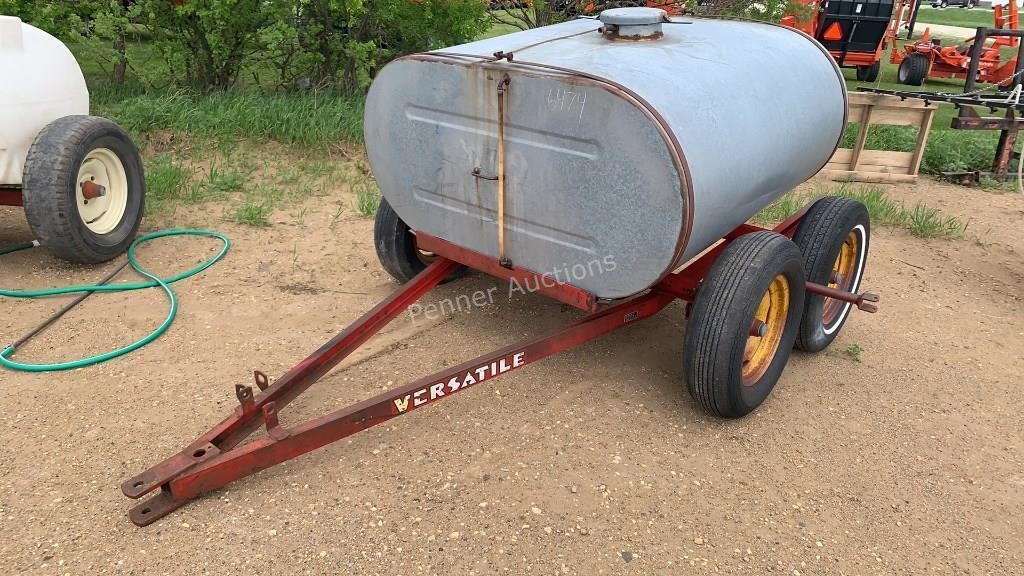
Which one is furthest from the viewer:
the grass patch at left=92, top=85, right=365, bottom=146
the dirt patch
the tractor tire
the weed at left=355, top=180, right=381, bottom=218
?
the tractor tire

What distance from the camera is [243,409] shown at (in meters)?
2.69

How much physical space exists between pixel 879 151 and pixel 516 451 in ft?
19.3

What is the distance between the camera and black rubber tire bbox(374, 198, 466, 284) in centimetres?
403

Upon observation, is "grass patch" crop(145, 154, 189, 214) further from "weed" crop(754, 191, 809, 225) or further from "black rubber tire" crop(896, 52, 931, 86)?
"black rubber tire" crop(896, 52, 931, 86)

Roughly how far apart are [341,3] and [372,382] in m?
4.67

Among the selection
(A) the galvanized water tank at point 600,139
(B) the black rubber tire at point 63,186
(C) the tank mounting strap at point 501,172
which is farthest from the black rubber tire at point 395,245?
(B) the black rubber tire at point 63,186

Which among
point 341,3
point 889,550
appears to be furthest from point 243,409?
point 341,3

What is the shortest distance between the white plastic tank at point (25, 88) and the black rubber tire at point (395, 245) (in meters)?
2.01

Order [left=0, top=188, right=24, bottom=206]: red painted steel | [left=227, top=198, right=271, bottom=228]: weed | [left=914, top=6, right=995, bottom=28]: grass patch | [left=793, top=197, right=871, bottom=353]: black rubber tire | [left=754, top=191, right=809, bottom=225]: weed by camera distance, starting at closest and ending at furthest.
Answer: [left=793, top=197, right=871, bottom=353]: black rubber tire < [left=0, top=188, right=24, bottom=206]: red painted steel < [left=227, top=198, right=271, bottom=228]: weed < [left=754, top=191, right=809, bottom=225]: weed < [left=914, top=6, right=995, bottom=28]: grass patch

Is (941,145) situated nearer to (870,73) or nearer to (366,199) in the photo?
(366,199)

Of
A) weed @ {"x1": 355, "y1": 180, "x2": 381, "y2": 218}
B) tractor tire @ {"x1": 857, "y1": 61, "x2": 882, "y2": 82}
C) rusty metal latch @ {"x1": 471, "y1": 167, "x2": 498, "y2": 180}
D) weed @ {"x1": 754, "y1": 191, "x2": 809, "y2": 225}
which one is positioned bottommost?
tractor tire @ {"x1": 857, "y1": 61, "x2": 882, "y2": 82}

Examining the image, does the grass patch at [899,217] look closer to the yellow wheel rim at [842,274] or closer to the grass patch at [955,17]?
the yellow wheel rim at [842,274]

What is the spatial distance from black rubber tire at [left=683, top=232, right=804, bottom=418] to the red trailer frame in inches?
16.3

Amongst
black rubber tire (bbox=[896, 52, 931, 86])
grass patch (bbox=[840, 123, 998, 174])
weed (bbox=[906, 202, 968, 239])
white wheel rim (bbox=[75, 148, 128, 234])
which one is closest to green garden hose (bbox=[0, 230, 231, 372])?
white wheel rim (bbox=[75, 148, 128, 234])
